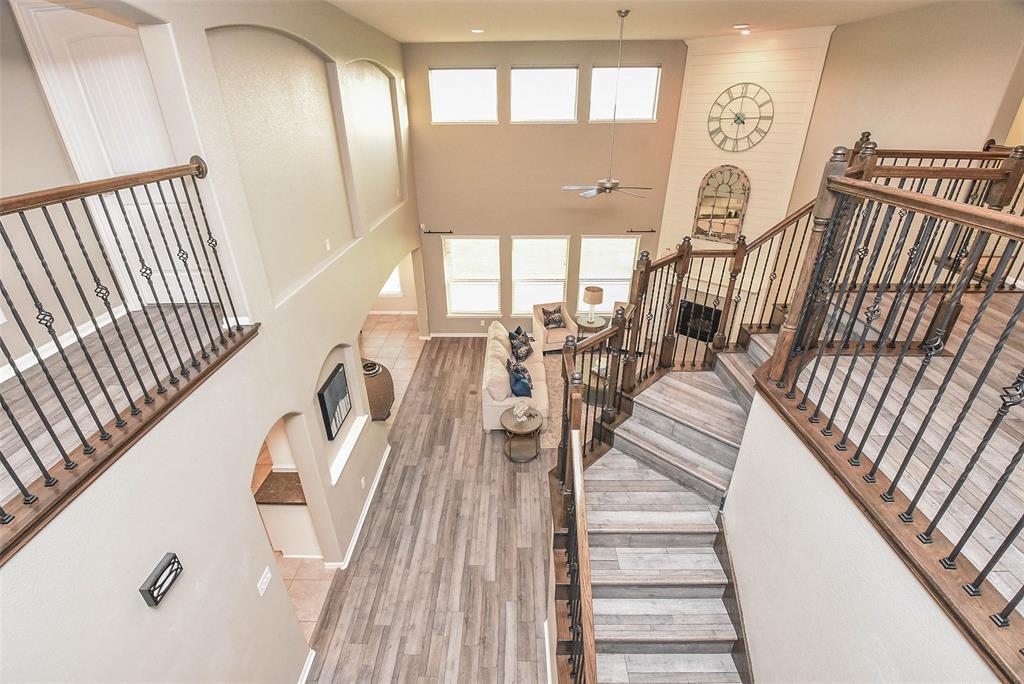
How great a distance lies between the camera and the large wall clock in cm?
668

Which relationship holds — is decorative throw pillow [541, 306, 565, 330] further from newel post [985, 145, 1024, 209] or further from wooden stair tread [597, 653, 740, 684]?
wooden stair tread [597, 653, 740, 684]

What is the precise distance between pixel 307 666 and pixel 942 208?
17.5 ft

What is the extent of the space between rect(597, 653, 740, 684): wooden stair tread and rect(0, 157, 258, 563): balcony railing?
3105mm

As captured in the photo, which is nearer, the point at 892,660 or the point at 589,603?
the point at 892,660

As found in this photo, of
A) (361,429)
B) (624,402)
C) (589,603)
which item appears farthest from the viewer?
(361,429)

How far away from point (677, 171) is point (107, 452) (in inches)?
332

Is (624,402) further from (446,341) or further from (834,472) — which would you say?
(446,341)

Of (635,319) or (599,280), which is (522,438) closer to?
(635,319)

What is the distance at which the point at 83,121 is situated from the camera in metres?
3.07

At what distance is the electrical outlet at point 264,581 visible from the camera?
3.36 m

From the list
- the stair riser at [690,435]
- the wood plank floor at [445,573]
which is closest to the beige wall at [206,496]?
the wood plank floor at [445,573]

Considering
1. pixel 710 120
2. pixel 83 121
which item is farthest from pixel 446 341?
pixel 83 121

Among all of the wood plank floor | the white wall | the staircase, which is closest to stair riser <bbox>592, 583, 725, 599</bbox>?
the staircase

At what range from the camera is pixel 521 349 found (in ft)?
27.1
